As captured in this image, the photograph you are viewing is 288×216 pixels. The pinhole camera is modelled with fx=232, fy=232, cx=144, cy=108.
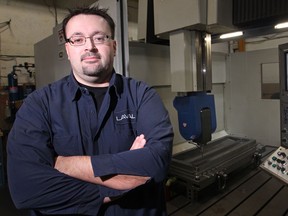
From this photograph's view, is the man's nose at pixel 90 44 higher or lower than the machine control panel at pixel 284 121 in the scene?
higher

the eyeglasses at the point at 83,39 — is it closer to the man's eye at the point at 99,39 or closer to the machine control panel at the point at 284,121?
the man's eye at the point at 99,39

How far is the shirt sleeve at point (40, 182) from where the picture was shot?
2.56 ft

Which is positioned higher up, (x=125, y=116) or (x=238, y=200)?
(x=125, y=116)

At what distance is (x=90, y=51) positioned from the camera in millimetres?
953

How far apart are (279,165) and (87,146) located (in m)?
1.08

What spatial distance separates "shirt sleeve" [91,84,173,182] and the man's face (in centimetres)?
24

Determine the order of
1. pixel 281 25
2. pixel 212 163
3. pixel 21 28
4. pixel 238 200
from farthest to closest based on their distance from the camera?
pixel 21 28 → pixel 212 163 → pixel 238 200 → pixel 281 25

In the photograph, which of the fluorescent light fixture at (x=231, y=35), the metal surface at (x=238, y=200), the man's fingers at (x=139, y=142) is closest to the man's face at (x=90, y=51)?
the man's fingers at (x=139, y=142)

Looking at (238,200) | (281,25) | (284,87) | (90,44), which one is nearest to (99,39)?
(90,44)

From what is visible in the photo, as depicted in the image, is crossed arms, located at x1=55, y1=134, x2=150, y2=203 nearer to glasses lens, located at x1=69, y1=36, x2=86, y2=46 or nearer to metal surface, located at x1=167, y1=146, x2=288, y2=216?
glasses lens, located at x1=69, y1=36, x2=86, y2=46

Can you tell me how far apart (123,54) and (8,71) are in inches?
89.5

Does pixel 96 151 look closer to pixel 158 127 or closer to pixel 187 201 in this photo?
pixel 158 127

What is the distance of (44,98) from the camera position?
94 centimetres

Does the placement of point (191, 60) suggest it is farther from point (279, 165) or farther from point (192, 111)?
point (279, 165)
